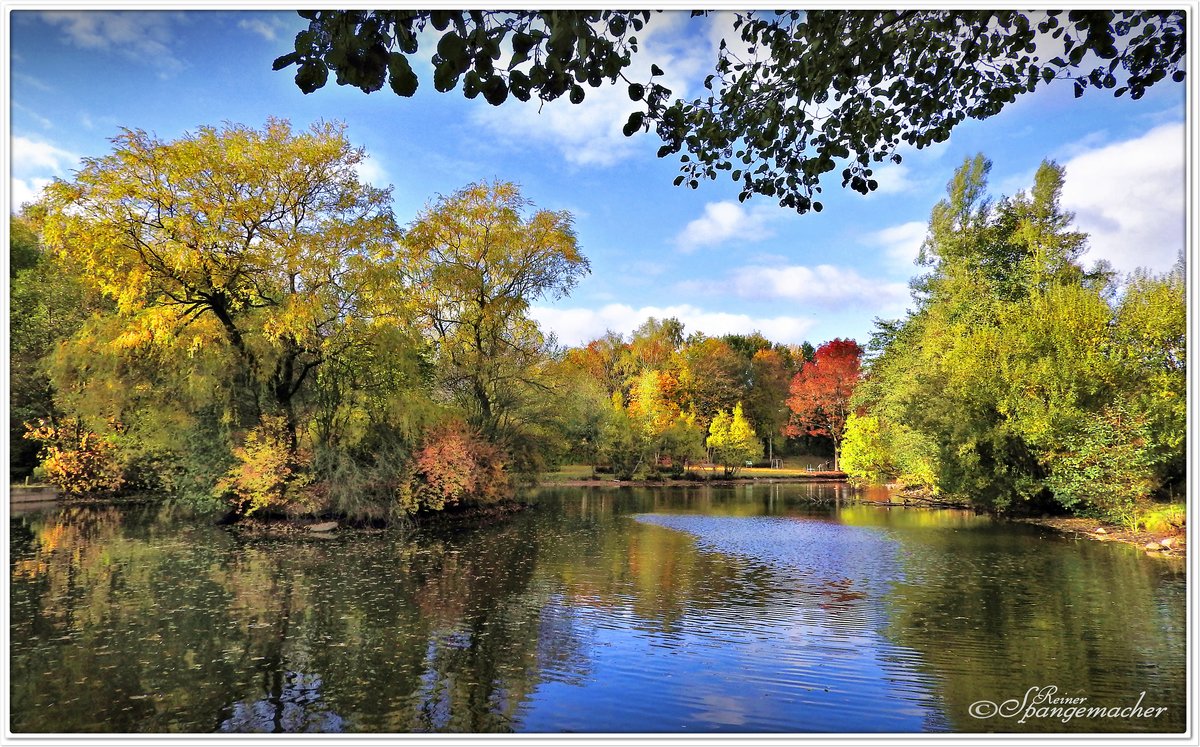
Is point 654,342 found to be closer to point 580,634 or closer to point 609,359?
point 609,359

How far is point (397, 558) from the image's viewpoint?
1205cm

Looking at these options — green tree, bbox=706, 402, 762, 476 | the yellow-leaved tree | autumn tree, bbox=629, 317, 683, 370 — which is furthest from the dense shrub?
autumn tree, bbox=629, 317, 683, 370

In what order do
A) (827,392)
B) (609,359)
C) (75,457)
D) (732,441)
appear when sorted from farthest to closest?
(609,359)
(827,392)
(732,441)
(75,457)

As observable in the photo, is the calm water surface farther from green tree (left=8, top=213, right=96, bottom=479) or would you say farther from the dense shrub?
green tree (left=8, top=213, right=96, bottom=479)

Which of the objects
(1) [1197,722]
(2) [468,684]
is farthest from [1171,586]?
(2) [468,684]

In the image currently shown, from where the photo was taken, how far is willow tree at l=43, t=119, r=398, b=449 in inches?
537

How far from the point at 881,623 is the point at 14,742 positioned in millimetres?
7695

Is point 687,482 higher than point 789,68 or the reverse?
the reverse

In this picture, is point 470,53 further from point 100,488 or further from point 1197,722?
point 100,488

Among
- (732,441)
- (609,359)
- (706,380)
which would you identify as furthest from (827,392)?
(609,359)

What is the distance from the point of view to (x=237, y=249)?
15.0 meters

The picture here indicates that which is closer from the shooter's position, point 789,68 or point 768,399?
point 789,68

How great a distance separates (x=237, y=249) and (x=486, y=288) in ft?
23.9

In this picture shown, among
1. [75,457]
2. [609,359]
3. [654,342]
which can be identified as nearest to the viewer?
[75,457]
